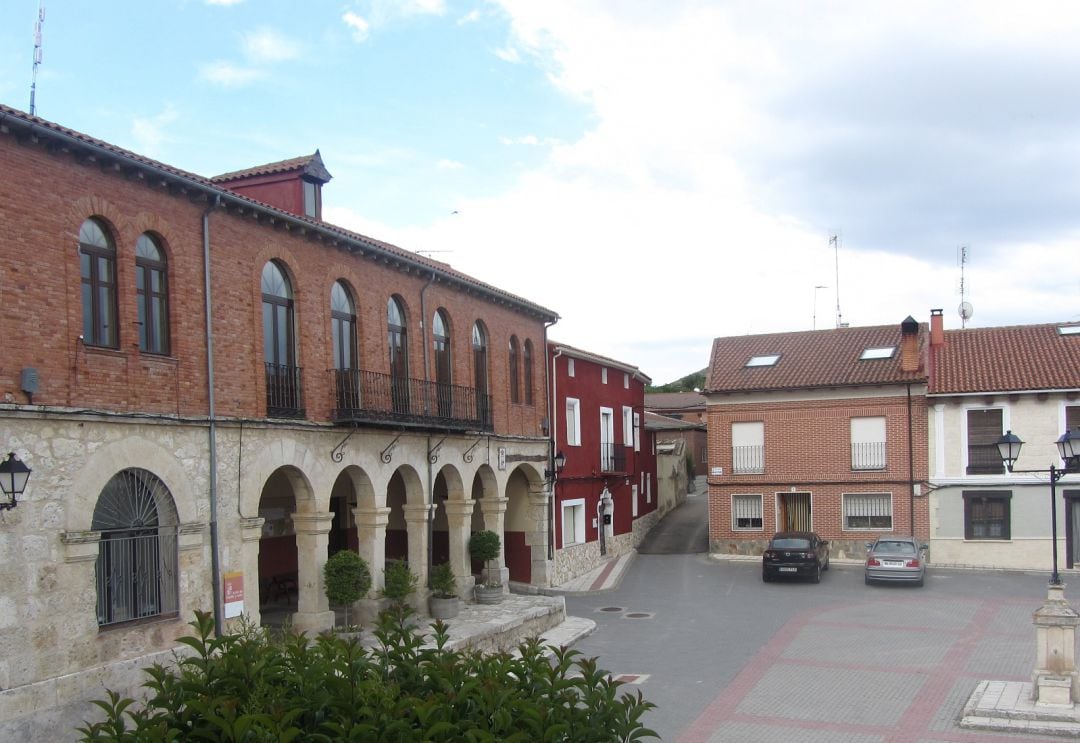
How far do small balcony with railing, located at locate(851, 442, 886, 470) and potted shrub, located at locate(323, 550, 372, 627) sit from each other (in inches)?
729

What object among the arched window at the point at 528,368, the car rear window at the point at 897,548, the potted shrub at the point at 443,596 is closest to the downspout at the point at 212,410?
the potted shrub at the point at 443,596

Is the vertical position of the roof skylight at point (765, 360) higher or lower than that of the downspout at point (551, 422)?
higher

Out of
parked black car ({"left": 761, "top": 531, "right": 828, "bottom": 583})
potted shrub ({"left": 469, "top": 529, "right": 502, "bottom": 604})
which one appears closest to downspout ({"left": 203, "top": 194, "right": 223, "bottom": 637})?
potted shrub ({"left": 469, "top": 529, "right": 502, "bottom": 604})

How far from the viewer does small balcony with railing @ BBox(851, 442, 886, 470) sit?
97.0 ft

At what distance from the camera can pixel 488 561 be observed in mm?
22750

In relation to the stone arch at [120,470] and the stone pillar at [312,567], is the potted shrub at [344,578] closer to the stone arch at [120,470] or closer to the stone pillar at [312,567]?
the stone pillar at [312,567]

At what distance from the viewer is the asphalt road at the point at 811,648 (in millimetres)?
13945

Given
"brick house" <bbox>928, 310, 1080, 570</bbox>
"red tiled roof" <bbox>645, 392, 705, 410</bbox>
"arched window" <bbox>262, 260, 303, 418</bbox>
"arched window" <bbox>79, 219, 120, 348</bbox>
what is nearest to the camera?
"arched window" <bbox>79, 219, 120, 348</bbox>

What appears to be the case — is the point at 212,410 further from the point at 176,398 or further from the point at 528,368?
the point at 528,368

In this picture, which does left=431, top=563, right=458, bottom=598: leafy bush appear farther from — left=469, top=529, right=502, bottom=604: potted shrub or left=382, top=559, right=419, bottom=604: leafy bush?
left=469, top=529, right=502, bottom=604: potted shrub

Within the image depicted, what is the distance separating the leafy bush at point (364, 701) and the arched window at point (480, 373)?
15.8 meters

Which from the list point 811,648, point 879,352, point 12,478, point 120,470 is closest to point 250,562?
point 120,470

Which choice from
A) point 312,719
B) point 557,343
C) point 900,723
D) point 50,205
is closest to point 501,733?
point 312,719

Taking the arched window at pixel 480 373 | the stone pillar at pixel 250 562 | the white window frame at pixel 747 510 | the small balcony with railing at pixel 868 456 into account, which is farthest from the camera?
the white window frame at pixel 747 510
